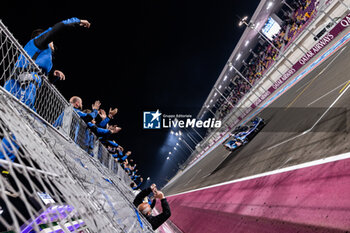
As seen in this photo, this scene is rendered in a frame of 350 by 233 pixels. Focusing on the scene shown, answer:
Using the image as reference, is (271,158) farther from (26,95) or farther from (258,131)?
(26,95)

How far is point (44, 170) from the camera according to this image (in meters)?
1.83

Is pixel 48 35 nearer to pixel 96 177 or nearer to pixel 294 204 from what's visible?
pixel 96 177

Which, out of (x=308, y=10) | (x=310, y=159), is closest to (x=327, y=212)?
(x=310, y=159)

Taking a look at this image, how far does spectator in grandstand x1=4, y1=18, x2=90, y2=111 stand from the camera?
128 inches

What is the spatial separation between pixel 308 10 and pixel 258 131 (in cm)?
1596

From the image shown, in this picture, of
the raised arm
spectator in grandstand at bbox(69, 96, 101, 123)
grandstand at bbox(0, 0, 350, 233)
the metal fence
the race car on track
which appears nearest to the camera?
the metal fence

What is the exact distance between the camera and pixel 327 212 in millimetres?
2355

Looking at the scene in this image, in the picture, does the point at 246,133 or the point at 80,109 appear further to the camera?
the point at 246,133

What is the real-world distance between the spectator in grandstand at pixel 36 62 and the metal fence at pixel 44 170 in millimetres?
15

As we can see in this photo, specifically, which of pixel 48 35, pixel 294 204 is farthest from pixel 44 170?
pixel 294 204

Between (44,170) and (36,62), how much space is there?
9.44ft

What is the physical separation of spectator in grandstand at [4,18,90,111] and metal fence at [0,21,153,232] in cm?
1

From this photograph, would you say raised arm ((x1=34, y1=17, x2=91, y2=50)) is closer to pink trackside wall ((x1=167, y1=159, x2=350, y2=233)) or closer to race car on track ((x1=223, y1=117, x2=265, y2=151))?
pink trackside wall ((x1=167, y1=159, x2=350, y2=233))

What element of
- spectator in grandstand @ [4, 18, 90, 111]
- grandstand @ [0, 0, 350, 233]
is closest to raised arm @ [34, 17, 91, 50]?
spectator in grandstand @ [4, 18, 90, 111]
